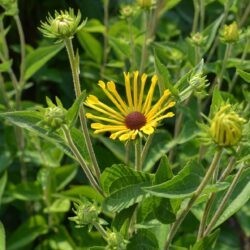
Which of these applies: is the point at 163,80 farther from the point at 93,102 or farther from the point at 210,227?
the point at 210,227

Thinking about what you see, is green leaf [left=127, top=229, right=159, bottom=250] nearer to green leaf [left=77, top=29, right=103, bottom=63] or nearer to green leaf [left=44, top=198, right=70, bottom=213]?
green leaf [left=44, top=198, right=70, bottom=213]

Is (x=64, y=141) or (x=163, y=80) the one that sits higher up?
(x=163, y=80)

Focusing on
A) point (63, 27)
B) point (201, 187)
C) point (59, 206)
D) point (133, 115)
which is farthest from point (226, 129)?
point (59, 206)

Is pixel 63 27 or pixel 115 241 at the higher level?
pixel 63 27

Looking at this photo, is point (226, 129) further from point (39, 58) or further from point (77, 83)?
point (39, 58)

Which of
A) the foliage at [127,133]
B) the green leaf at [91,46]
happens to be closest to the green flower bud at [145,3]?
the foliage at [127,133]

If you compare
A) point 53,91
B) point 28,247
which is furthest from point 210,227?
point 53,91
